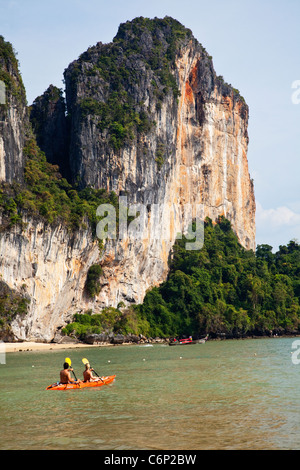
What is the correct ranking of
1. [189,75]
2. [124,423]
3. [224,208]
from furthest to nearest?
[224,208]
[189,75]
[124,423]

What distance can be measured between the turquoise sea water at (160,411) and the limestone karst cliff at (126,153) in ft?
65.8

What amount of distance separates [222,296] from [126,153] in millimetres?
17703

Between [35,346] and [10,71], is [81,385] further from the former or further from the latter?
[10,71]

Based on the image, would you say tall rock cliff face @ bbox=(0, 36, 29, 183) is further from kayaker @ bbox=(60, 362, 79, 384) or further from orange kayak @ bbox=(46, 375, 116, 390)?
kayaker @ bbox=(60, 362, 79, 384)

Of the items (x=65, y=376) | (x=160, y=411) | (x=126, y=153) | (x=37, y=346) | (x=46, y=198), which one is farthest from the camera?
(x=126, y=153)

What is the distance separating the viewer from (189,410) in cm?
1133

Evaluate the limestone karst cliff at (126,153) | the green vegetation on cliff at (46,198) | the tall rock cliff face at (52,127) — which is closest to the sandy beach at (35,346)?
the limestone karst cliff at (126,153)

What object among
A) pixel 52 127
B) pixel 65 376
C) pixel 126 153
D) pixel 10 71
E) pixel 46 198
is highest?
pixel 52 127

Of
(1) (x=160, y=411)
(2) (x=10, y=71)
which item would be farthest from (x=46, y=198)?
(1) (x=160, y=411)

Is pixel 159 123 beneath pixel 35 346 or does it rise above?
above

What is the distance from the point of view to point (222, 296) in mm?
54594

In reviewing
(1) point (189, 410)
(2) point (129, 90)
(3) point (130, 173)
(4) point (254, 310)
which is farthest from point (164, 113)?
(1) point (189, 410)
